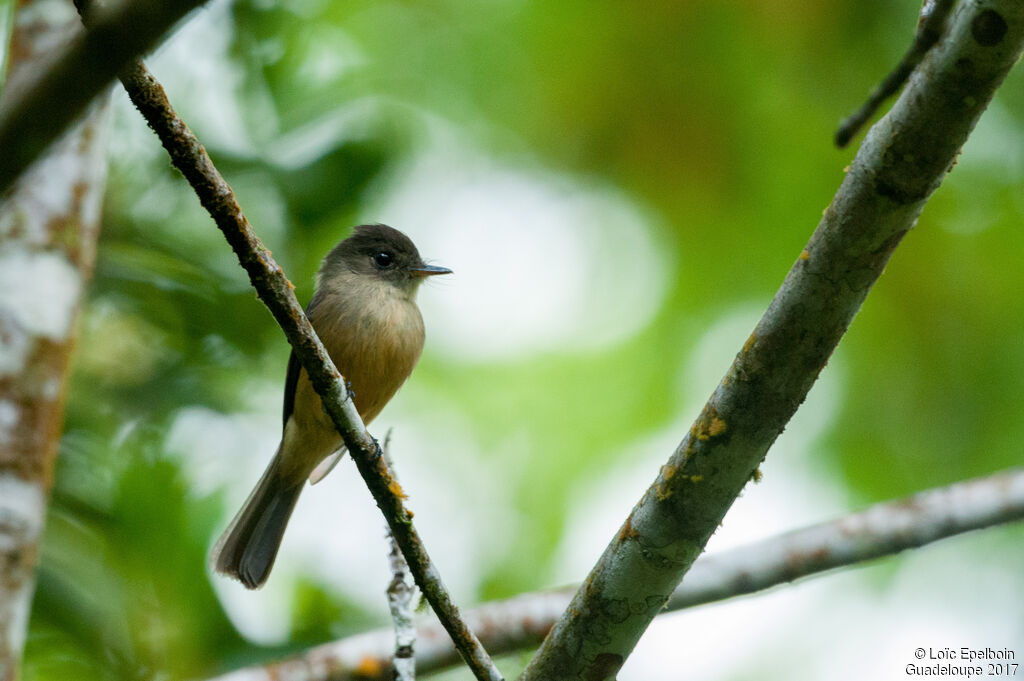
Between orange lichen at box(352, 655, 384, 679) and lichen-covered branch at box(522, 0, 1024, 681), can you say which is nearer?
lichen-covered branch at box(522, 0, 1024, 681)

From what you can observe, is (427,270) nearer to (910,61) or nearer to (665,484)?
(665,484)

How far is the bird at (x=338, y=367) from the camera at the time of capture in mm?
5297

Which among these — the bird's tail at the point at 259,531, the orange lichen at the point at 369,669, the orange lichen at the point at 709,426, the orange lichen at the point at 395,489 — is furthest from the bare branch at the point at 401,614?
the bird's tail at the point at 259,531

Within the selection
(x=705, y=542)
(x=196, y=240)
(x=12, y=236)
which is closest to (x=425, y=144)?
(x=196, y=240)

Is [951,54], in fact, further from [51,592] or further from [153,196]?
[153,196]

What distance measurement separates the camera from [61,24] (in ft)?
15.7

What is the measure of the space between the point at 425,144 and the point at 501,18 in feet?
4.56

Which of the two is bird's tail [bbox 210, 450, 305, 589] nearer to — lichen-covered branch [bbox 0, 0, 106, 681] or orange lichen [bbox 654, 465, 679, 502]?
lichen-covered branch [bbox 0, 0, 106, 681]

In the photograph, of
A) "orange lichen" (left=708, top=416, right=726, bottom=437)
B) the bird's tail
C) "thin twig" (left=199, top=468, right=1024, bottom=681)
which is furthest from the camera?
the bird's tail

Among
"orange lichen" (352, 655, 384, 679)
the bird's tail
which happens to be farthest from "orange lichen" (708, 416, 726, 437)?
the bird's tail

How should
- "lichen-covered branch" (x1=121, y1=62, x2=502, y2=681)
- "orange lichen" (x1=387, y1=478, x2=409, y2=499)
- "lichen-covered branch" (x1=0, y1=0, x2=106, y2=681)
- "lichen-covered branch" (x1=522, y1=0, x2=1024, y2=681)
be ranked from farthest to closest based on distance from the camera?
"lichen-covered branch" (x1=0, y1=0, x2=106, y2=681)
"orange lichen" (x1=387, y1=478, x2=409, y2=499)
"lichen-covered branch" (x1=121, y1=62, x2=502, y2=681)
"lichen-covered branch" (x1=522, y1=0, x2=1024, y2=681)

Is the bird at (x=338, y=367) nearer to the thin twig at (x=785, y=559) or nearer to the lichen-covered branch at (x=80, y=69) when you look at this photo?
the thin twig at (x=785, y=559)

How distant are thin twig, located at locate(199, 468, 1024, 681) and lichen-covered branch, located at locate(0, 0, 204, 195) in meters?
3.25

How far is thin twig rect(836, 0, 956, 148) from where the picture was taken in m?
2.17
